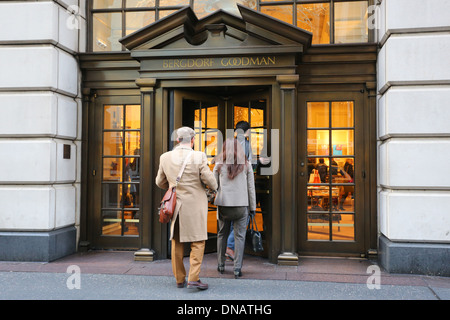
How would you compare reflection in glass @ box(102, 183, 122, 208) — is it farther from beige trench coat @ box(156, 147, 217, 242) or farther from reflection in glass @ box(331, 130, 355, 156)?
reflection in glass @ box(331, 130, 355, 156)

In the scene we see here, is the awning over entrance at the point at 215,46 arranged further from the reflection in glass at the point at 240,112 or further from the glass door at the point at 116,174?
the glass door at the point at 116,174

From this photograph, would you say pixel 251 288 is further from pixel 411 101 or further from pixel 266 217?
pixel 411 101

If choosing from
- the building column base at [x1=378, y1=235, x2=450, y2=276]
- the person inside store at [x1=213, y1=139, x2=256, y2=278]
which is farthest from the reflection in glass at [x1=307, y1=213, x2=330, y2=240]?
the person inside store at [x1=213, y1=139, x2=256, y2=278]

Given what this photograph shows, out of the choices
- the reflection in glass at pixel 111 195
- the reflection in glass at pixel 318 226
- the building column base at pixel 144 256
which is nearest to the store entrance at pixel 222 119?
the reflection in glass at pixel 318 226

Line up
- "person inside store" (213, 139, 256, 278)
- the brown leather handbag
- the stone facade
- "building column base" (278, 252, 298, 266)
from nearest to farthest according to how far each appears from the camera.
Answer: the brown leather handbag → "person inside store" (213, 139, 256, 278) → the stone facade → "building column base" (278, 252, 298, 266)

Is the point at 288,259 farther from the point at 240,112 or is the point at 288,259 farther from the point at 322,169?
the point at 240,112

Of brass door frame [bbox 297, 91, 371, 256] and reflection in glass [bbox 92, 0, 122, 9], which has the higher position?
reflection in glass [bbox 92, 0, 122, 9]

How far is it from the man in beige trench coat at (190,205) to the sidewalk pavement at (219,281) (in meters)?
0.39

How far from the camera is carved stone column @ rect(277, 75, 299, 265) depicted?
6.02 metres

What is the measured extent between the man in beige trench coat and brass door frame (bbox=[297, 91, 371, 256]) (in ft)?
7.79

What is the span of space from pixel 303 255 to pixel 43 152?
4.49 metres

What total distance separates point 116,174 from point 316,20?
4340mm

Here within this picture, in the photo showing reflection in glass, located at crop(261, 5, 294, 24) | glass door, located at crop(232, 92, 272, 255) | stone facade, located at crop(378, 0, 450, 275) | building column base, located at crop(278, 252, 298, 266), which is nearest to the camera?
stone facade, located at crop(378, 0, 450, 275)

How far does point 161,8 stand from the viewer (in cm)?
694
